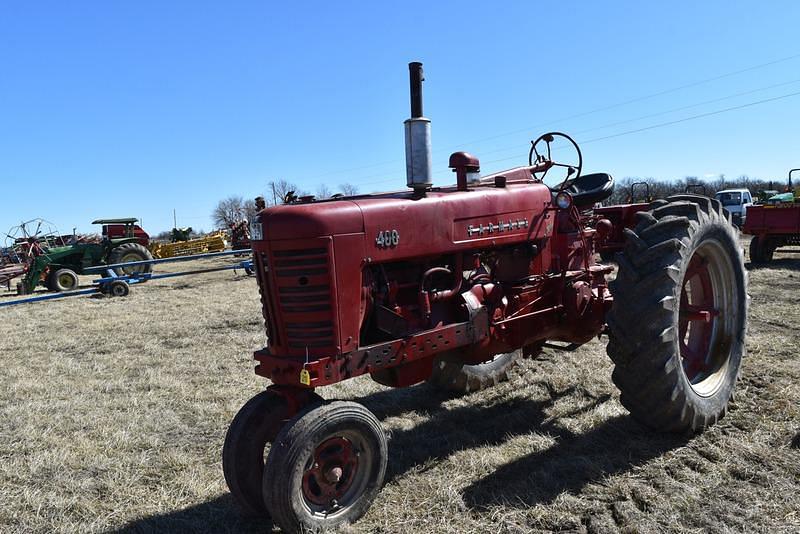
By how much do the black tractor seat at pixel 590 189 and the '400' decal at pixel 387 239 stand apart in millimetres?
1589

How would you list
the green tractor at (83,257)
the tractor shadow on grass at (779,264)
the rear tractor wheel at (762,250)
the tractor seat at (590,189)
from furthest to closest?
1. the green tractor at (83,257)
2. the rear tractor wheel at (762,250)
3. the tractor shadow on grass at (779,264)
4. the tractor seat at (590,189)

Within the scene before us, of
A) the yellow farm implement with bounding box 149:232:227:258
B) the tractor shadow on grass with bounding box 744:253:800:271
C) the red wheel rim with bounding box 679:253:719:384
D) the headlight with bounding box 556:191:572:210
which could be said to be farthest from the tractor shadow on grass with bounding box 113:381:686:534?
the yellow farm implement with bounding box 149:232:227:258

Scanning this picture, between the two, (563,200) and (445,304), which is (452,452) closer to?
(445,304)

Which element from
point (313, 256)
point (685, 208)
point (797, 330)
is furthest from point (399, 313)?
point (797, 330)

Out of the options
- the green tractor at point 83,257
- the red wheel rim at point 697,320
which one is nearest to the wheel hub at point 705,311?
the red wheel rim at point 697,320

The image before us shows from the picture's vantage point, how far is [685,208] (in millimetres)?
3836

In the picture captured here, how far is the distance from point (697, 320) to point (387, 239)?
2.50 m

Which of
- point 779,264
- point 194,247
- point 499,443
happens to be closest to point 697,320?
point 499,443

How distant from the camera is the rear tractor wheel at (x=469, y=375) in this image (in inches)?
184

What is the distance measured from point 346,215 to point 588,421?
240 cm

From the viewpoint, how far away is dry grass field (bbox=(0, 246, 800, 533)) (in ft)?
9.53

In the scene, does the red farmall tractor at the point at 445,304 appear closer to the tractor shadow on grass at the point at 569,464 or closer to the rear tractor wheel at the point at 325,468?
the rear tractor wheel at the point at 325,468

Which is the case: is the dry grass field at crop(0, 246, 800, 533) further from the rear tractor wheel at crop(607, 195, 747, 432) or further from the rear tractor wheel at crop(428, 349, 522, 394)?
the rear tractor wheel at crop(607, 195, 747, 432)

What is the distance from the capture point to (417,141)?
322 centimetres
